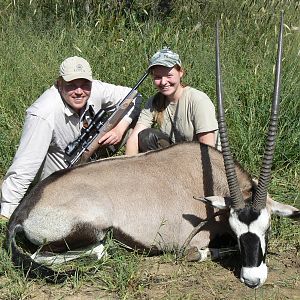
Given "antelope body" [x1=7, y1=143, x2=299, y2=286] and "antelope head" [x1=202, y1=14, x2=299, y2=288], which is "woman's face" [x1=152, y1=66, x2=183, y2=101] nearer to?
"antelope body" [x1=7, y1=143, x2=299, y2=286]

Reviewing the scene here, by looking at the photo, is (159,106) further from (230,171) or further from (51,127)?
(230,171)

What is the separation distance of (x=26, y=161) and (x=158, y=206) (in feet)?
3.68

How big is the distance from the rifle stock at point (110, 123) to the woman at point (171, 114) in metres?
0.21

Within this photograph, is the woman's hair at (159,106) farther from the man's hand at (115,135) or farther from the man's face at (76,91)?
the man's face at (76,91)

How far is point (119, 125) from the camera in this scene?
228 inches

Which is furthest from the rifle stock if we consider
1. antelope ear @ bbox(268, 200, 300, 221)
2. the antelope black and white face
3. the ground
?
antelope ear @ bbox(268, 200, 300, 221)

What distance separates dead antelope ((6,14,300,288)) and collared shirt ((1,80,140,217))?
494 millimetres

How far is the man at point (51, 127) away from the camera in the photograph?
500 centimetres

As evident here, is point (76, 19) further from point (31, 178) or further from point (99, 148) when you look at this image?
point (31, 178)

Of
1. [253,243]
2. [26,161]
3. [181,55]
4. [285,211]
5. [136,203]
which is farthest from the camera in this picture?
[181,55]

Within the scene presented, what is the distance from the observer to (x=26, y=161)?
498 centimetres

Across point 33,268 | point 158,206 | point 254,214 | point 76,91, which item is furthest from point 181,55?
point 33,268

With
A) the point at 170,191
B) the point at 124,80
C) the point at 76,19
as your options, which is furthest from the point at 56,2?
the point at 170,191

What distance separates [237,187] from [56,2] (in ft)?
16.4
